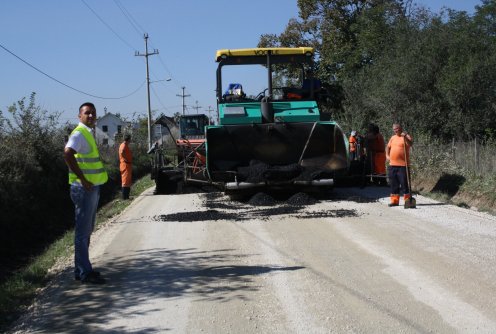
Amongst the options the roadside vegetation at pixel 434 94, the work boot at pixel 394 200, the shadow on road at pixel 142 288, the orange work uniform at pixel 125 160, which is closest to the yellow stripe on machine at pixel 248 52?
the roadside vegetation at pixel 434 94

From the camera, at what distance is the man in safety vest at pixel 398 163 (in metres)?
9.54

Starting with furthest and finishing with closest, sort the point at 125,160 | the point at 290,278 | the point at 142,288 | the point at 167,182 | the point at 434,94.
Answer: the point at 434,94
the point at 167,182
the point at 125,160
the point at 290,278
the point at 142,288

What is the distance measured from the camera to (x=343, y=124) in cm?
2123

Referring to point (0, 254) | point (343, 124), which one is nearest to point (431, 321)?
point (0, 254)

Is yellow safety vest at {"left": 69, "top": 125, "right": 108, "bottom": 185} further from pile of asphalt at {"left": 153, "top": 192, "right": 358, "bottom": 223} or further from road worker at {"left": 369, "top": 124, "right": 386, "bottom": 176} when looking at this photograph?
road worker at {"left": 369, "top": 124, "right": 386, "bottom": 176}

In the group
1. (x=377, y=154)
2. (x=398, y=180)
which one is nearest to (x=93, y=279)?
(x=398, y=180)

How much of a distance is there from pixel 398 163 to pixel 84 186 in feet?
21.0

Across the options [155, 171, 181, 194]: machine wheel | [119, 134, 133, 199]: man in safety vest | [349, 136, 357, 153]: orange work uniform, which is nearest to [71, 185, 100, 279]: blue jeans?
[119, 134, 133, 199]: man in safety vest

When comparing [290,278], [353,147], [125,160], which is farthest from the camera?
[353,147]

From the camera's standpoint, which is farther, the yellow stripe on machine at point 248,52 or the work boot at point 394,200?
the yellow stripe on machine at point 248,52

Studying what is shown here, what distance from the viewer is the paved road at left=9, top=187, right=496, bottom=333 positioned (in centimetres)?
409

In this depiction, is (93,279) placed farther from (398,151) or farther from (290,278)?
(398,151)

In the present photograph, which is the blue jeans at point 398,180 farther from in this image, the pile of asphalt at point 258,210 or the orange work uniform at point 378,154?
the orange work uniform at point 378,154

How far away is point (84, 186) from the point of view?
5.07 meters
